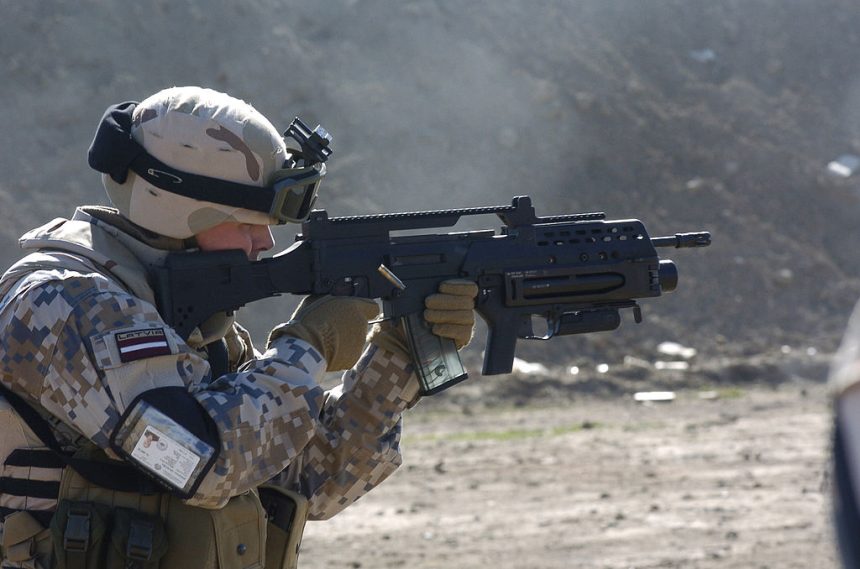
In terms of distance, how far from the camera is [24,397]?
8.98 ft

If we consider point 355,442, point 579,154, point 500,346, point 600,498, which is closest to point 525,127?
point 579,154

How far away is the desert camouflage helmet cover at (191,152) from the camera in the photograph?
290 cm

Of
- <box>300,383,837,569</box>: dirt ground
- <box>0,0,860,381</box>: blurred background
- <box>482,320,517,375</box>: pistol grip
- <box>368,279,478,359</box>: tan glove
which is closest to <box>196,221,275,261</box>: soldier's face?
<box>368,279,478,359</box>: tan glove

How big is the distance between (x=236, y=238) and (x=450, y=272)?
2.47 feet

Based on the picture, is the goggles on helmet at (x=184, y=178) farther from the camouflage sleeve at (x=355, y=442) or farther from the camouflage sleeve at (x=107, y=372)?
the camouflage sleeve at (x=355, y=442)

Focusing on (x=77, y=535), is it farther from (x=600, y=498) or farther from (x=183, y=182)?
(x=600, y=498)

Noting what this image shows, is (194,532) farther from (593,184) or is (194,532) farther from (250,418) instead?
(593,184)

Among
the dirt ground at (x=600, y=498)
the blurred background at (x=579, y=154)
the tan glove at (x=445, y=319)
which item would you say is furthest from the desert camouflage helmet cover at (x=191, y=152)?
the blurred background at (x=579, y=154)

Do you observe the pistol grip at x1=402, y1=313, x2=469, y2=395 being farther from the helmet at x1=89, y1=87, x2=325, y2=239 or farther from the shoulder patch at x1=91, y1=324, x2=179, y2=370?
the shoulder patch at x1=91, y1=324, x2=179, y2=370

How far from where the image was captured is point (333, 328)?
313 centimetres

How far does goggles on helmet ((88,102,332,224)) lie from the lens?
2.90 metres

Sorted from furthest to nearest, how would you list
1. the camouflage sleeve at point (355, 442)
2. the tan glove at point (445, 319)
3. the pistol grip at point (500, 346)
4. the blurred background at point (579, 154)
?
the blurred background at point (579, 154)
the pistol grip at point (500, 346)
the tan glove at point (445, 319)
the camouflage sleeve at point (355, 442)

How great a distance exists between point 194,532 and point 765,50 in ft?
56.0

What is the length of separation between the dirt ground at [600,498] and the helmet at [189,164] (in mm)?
3729
